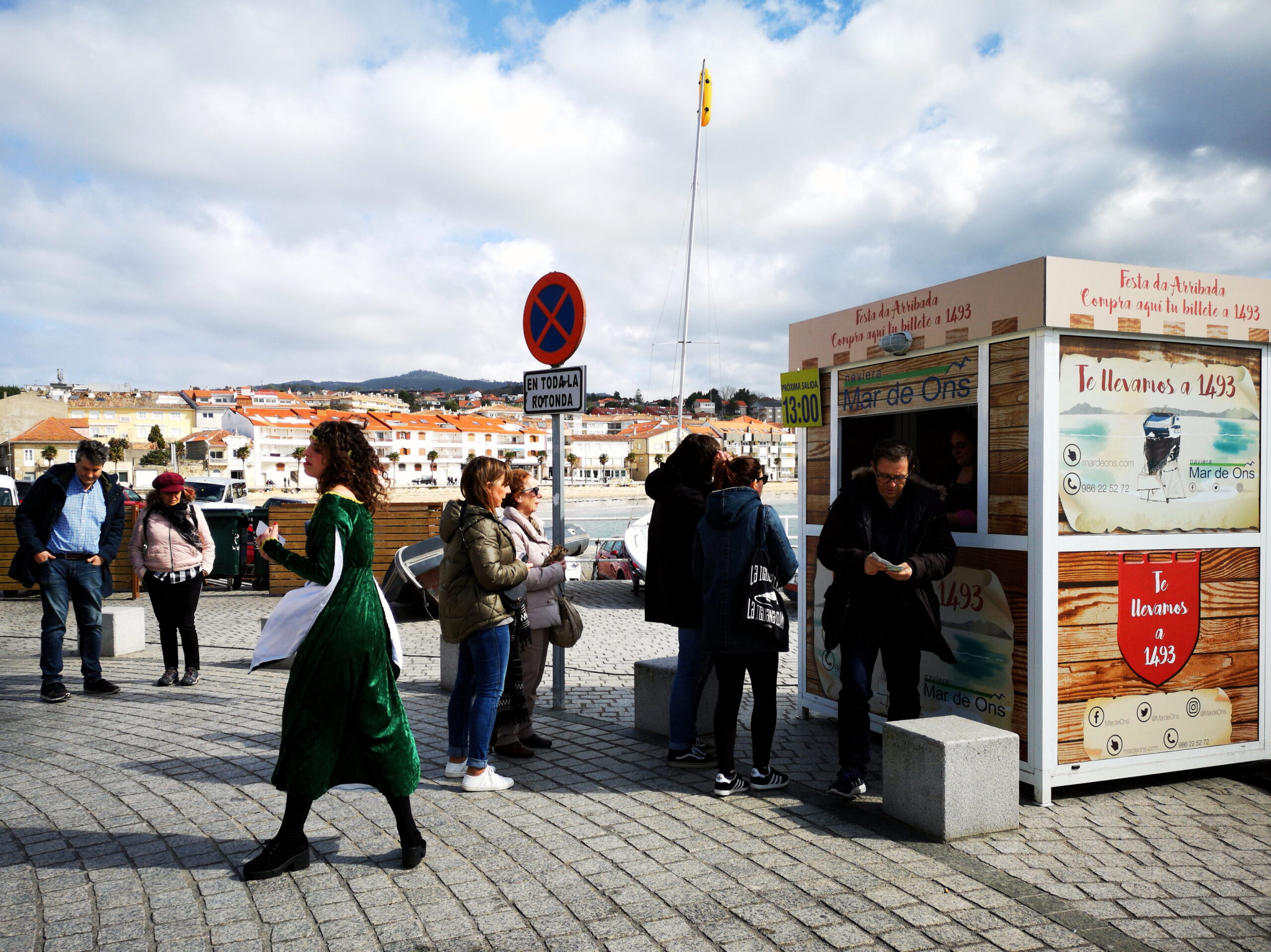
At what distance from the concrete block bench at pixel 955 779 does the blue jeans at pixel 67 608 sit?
591cm

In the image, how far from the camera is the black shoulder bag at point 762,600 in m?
4.70

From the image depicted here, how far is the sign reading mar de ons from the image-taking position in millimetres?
5133

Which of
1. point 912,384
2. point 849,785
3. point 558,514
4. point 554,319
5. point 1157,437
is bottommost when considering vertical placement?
point 849,785

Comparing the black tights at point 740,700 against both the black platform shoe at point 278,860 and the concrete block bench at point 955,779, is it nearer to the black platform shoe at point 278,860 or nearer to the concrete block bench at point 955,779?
the concrete block bench at point 955,779

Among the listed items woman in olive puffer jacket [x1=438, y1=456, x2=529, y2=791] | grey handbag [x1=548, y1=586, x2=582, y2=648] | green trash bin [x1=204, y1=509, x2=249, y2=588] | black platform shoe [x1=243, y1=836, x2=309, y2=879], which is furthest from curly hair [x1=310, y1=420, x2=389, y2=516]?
green trash bin [x1=204, y1=509, x2=249, y2=588]

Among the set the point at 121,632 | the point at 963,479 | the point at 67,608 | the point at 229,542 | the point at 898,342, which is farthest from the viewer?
the point at 229,542

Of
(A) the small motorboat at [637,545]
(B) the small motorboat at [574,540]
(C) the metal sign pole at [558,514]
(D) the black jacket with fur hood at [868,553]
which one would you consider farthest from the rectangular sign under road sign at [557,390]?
(A) the small motorboat at [637,545]

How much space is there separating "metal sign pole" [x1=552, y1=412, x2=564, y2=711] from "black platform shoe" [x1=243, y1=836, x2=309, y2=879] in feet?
9.02

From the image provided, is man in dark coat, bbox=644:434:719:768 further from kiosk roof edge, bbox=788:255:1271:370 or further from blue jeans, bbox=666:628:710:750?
kiosk roof edge, bbox=788:255:1271:370

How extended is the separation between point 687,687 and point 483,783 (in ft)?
3.91

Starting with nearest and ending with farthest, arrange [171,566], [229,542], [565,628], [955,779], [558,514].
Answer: [955,779] < [565,628] < [558,514] < [171,566] < [229,542]

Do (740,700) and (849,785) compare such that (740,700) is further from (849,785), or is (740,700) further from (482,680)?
(482,680)

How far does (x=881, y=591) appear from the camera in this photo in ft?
15.8

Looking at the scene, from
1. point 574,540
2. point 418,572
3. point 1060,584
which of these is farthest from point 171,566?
point 574,540
